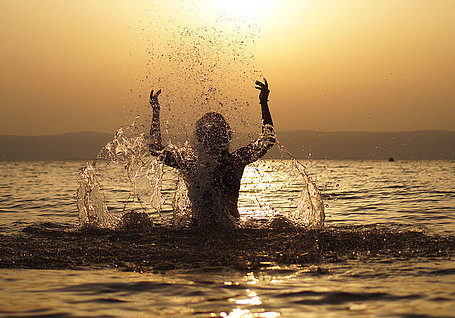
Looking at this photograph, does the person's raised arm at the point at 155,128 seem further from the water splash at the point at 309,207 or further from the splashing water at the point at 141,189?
the water splash at the point at 309,207

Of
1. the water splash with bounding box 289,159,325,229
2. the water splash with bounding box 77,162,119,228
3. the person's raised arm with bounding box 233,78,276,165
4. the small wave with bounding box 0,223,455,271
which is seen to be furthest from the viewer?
the water splash with bounding box 77,162,119,228

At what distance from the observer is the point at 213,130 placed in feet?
29.0

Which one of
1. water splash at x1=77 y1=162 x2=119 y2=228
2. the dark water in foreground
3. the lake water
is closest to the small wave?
the lake water

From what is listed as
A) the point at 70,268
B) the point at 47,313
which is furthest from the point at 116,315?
the point at 70,268

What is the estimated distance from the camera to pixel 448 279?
576 cm

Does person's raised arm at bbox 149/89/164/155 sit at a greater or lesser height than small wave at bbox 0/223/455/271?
greater

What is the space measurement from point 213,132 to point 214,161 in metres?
0.52

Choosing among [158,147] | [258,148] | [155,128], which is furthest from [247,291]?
[155,128]

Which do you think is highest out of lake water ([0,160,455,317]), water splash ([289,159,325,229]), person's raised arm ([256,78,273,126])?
person's raised arm ([256,78,273,126])

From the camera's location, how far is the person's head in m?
8.85

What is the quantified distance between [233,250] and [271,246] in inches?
27.8

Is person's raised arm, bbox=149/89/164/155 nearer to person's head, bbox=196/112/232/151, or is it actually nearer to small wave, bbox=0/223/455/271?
person's head, bbox=196/112/232/151

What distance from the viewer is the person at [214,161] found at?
29.0 ft

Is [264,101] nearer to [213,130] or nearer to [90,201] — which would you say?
[213,130]
